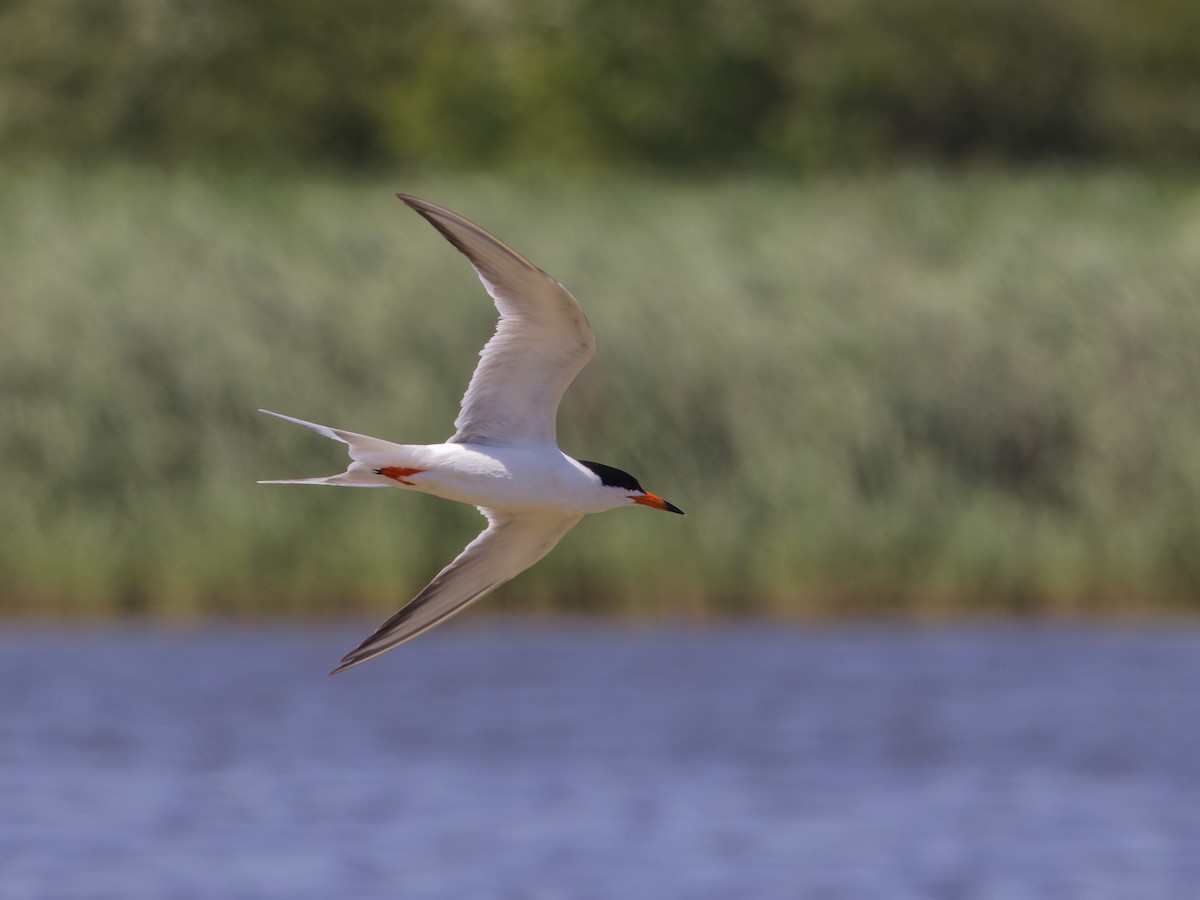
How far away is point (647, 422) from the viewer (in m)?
12.9

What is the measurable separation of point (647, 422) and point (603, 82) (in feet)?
38.4

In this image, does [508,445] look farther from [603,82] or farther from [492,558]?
[603,82]

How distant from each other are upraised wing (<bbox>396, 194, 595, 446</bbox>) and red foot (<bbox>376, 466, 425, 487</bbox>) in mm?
218

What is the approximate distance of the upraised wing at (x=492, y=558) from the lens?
20.0ft

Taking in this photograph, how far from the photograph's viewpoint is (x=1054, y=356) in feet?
44.1

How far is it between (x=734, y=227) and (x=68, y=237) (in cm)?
364

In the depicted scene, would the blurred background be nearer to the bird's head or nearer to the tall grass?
the tall grass

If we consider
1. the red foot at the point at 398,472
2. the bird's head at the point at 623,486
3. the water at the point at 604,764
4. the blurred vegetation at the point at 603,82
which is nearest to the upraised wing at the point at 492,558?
the bird's head at the point at 623,486

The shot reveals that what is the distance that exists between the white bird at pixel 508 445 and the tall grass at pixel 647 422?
6.58m

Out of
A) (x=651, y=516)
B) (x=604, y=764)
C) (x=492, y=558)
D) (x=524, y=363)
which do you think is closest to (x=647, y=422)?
(x=651, y=516)

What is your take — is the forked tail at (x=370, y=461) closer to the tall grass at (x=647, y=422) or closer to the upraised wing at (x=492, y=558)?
the upraised wing at (x=492, y=558)

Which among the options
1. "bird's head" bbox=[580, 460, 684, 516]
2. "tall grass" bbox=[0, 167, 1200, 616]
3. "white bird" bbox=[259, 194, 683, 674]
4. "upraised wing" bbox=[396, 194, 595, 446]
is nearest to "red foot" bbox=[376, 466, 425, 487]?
"white bird" bbox=[259, 194, 683, 674]

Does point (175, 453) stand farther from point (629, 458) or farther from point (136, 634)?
point (629, 458)

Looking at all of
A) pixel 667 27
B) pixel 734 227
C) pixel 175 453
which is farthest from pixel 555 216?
pixel 667 27
